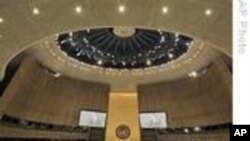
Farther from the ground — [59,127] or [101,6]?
[101,6]

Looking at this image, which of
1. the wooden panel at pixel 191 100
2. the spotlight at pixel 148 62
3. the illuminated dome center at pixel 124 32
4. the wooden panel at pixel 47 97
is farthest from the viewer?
the spotlight at pixel 148 62

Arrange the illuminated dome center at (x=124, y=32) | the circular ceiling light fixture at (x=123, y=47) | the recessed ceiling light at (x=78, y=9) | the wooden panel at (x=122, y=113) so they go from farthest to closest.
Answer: the wooden panel at (x=122, y=113), the illuminated dome center at (x=124, y=32), the circular ceiling light fixture at (x=123, y=47), the recessed ceiling light at (x=78, y=9)

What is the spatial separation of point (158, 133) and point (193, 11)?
→ 13.6 metres

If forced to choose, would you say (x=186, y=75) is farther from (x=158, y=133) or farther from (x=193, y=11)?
(x=193, y=11)

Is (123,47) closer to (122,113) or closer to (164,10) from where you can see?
(122,113)

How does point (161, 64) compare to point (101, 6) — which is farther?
point (161, 64)

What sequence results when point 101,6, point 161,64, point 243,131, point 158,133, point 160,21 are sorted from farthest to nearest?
point 158,133, point 161,64, point 160,21, point 101,6, point 243,131

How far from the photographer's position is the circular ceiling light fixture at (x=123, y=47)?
20500mm

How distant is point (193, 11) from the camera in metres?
11.5

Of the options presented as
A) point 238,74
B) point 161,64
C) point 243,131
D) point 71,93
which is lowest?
point 243,131

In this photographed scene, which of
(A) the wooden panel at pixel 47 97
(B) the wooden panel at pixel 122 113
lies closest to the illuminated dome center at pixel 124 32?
(A) the wooden panel at pixel 47 97

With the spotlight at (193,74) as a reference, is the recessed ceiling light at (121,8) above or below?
below

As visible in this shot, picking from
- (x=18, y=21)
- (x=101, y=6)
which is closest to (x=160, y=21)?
(x=101, y=6)

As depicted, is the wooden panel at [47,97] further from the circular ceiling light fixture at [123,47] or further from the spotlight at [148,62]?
the spotlight at [148,62]
